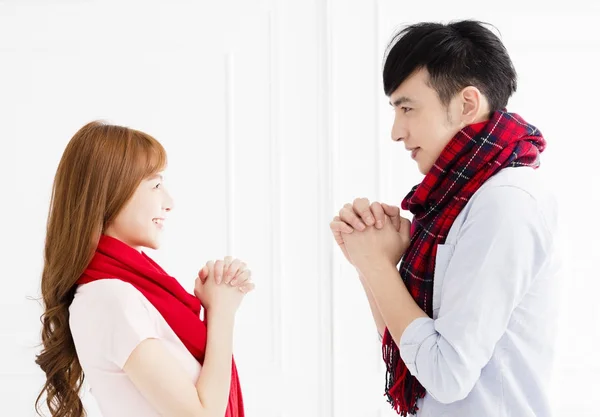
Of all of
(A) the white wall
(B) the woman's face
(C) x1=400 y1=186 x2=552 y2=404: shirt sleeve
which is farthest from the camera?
(A) the white wall

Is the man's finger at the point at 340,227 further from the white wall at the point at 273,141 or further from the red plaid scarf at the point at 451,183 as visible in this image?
the white wall at the point at 273,141

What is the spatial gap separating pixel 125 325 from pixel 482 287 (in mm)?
624

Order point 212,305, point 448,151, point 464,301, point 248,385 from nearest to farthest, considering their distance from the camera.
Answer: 1. point 464,301
2. point 448,151
3. point 212,305
4. point 248,385

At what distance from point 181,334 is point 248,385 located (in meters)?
1.06

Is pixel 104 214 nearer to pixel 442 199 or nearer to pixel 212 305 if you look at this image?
pixel 212 305

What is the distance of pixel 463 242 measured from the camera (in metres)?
1.14

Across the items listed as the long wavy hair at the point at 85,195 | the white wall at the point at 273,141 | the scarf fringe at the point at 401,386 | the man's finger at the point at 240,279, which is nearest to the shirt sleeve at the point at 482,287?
the scarf fringe at the point at 401,386

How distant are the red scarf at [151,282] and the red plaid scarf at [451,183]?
0.41m

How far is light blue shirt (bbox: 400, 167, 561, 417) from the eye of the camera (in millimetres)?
1095

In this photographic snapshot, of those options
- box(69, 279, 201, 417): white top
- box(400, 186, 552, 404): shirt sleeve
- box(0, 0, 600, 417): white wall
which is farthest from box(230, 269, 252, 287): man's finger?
box(0, 0, 600, 417): white wall

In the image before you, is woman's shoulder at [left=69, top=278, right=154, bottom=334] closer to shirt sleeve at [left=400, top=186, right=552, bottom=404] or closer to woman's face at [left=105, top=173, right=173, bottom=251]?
woman's face at [left=105, top=173, right=173, bottom=251]

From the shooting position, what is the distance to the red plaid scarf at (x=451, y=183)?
1196 millimetres

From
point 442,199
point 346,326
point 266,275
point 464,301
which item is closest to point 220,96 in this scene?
point 266,275

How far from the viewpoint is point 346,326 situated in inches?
90.1
